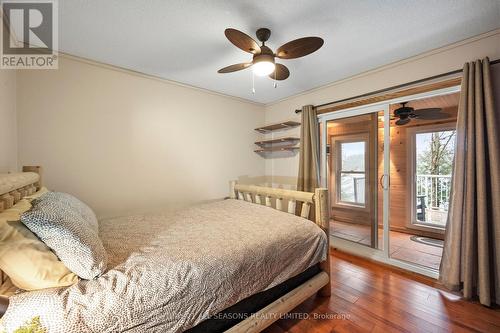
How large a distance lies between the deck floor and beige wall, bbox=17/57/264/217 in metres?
1.97

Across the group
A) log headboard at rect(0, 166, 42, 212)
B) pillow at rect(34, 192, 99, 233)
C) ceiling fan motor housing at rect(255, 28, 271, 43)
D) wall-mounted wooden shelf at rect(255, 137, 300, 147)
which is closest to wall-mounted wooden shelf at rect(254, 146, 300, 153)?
wall-mounted wooden shelf at rect(255, 137, 300, 147)

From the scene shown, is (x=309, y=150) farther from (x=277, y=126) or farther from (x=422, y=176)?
(x=422, y=176)

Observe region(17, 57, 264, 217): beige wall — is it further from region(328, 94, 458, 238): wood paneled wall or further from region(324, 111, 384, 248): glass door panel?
region(328, 94, 458, 238): wood paneled wall

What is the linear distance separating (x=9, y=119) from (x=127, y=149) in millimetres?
962

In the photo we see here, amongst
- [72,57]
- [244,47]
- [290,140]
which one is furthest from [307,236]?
[72,57]

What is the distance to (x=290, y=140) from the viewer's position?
11.4 feet

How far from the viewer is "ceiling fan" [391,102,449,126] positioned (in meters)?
2.84

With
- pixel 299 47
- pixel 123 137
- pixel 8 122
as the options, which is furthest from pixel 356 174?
pixel 8 122

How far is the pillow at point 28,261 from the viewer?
859 millimetres

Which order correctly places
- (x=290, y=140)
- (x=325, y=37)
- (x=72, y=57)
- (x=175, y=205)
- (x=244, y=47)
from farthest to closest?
(x=290, y=140)
(x=175, y=205)
(x=72, y=57)
(x=325, y=37)
(x=244, y=47)

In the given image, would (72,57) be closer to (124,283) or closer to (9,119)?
(9,119)

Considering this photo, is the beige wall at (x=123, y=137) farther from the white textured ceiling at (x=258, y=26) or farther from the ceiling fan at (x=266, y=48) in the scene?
the ceiling fan at (x=266, y=48)

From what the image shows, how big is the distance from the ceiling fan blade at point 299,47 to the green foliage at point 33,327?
6.52 ft

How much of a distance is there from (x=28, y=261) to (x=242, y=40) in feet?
5.67
